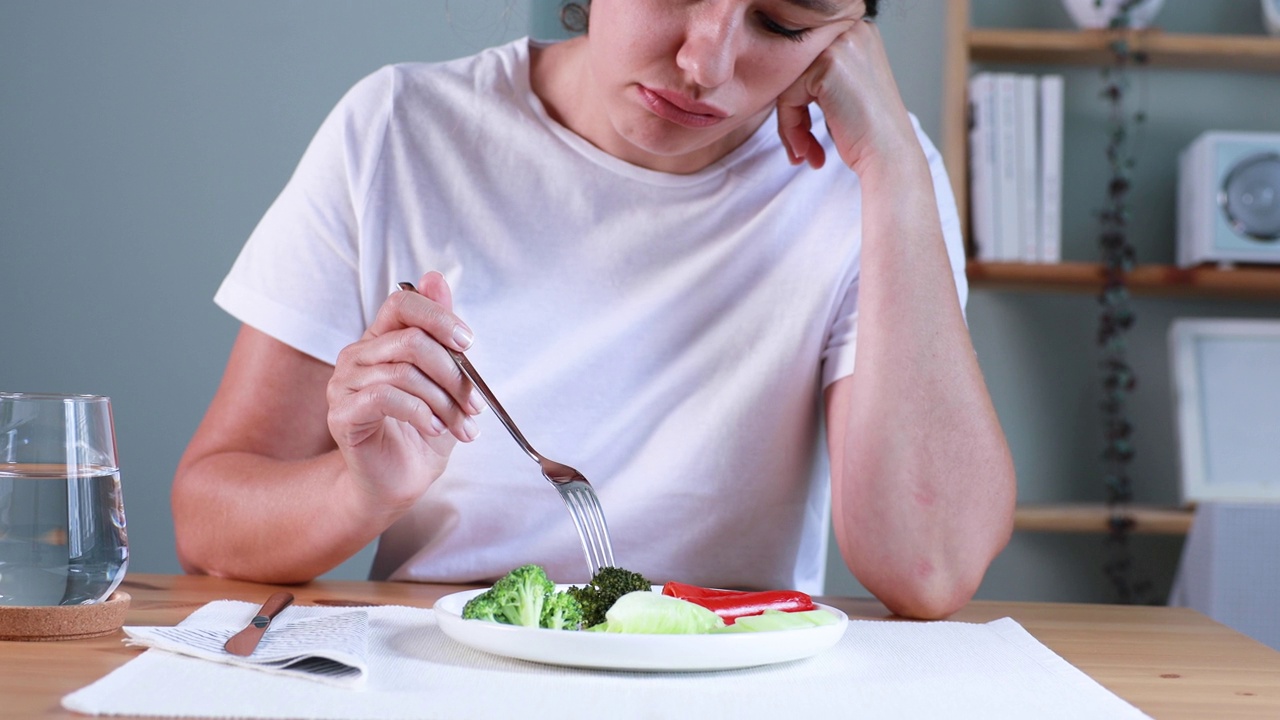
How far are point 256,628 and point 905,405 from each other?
0.67 m

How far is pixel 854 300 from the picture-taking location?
4.49 ft

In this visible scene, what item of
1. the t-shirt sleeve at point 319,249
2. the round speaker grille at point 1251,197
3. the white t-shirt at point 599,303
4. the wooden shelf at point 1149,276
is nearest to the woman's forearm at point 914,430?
the white t-shirt at point 599,303

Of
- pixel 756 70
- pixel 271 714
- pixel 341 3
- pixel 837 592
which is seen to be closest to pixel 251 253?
pixel 756 70

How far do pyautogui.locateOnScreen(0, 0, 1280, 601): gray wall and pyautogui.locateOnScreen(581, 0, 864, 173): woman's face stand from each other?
1.51 m

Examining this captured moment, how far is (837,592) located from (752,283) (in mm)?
1396

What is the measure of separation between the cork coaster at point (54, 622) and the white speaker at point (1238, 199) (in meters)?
2.19

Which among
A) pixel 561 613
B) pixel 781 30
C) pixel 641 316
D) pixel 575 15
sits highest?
pixel 575 15

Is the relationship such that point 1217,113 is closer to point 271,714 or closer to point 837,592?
point 837,592

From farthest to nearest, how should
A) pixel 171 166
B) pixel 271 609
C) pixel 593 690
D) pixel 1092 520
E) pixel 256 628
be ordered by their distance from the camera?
pixel 171 166 → pixel 1092 520 → pixel 271 609 → pixel 256 628 → pixel 593 690

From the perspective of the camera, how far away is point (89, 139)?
103 inches

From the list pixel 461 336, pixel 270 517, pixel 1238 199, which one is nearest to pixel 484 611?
pixel 461 336

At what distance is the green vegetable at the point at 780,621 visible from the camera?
0.78m

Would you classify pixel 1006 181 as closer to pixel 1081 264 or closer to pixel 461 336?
pixel 1081 264

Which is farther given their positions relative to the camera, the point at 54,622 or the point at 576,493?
the point at 576,493
